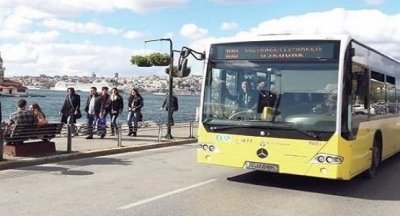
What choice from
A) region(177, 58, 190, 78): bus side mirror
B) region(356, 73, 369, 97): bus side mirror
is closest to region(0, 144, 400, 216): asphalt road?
region(356, 73, 369, 97): bus side mirror

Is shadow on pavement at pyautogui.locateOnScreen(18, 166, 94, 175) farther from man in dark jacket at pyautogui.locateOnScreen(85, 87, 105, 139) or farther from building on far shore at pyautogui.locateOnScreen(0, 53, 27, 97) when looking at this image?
building on far shore at pyautogui.locateOnScreen(0, 53, 27, 97)

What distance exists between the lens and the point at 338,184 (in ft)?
33.4

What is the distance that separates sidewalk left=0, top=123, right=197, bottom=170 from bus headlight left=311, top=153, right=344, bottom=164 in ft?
20.3

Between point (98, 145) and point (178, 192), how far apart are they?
6571 millimetres

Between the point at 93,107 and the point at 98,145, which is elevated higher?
the point at 93,107

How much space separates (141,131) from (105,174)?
31.2ft

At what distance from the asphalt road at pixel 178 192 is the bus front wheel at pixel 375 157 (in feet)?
0.64

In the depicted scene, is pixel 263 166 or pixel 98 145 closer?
pixel 263 166

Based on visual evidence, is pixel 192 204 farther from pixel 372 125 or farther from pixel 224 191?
pixel 372 125

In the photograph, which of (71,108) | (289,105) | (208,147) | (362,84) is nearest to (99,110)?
(71,108)

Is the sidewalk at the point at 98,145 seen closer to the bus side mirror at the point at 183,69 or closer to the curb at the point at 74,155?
the curb at the point at 74,155

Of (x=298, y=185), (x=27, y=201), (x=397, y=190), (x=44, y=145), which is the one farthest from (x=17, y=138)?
(x=397, y=190)

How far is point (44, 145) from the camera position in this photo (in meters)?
12.5

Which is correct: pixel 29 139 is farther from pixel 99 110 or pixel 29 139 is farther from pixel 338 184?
pixel 338 184
